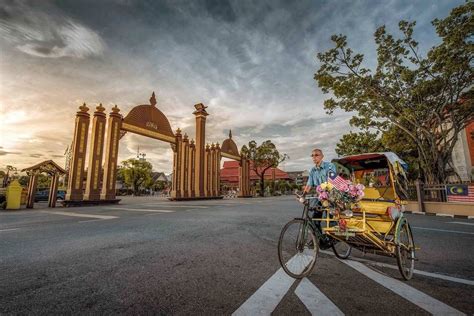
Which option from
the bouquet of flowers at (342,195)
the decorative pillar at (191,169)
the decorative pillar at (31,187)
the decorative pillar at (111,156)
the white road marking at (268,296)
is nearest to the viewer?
the white road marking at (268,296)

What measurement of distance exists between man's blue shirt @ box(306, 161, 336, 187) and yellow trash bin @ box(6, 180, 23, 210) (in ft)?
59.3

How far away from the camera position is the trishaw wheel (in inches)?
122

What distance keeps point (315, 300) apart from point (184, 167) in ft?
81.2

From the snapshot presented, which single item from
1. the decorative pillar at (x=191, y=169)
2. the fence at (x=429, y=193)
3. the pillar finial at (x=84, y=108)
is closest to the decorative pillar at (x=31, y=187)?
the pillar finial at (x=84, y=108)

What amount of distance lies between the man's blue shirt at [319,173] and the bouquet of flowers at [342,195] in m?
0.62

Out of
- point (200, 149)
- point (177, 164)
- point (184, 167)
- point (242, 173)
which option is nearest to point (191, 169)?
point (184, 167)

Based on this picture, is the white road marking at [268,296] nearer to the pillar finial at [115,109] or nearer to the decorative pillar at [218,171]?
the pillar finial at [115,109]

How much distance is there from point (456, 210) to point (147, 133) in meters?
23.1

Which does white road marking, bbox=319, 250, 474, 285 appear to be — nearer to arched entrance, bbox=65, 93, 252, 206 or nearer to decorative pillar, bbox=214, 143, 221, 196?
arched entrance, bbox=65, 93, 252, 206

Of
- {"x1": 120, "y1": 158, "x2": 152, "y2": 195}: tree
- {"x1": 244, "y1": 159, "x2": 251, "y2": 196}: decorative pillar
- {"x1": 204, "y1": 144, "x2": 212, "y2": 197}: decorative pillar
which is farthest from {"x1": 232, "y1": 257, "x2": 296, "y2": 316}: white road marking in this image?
{"x1": 120, "y1": 158, "x2": 152, "y2": 195}: tree

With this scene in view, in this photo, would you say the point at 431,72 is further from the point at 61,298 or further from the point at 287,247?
the point at 61,298

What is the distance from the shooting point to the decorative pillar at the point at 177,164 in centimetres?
2506

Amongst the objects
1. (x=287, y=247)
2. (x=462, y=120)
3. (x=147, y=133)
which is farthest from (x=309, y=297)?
(x=147, y=133)

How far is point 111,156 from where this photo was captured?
62.1 ft
